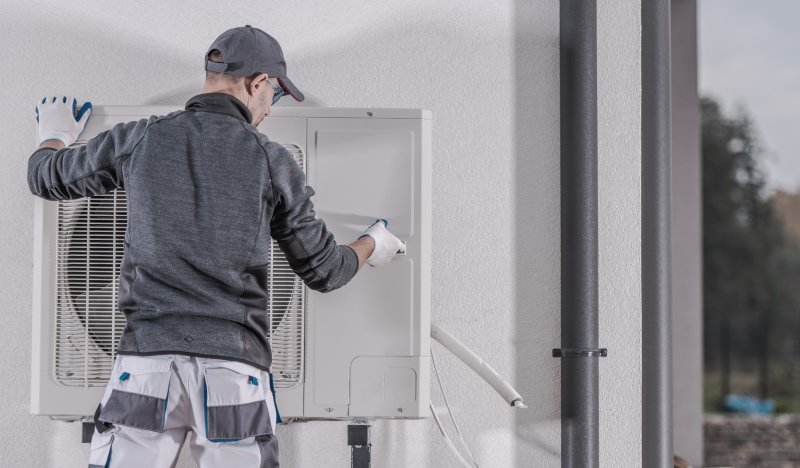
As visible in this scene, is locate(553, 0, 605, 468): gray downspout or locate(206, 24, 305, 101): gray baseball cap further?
locate(553, 0, 605, 468): gray downspout

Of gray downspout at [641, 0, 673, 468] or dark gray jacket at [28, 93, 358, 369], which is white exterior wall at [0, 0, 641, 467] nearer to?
gray downspout at [641, 0, 673, 468]

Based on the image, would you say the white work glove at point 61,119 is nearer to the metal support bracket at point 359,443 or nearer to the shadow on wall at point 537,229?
the metal support bracket at point 359,443

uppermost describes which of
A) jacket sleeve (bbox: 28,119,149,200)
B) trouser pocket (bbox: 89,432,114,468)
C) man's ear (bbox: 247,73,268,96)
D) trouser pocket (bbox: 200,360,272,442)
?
man's ear (bbox: 247,73,268,96)

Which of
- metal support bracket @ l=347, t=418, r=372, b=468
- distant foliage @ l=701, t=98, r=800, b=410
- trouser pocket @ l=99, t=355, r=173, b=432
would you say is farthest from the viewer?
distant foliage @ l=701, t=98, r=800, b=410

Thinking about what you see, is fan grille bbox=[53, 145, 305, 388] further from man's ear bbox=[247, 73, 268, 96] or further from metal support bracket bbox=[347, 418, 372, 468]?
man's ear bbox=[247, 73, 268, 96]

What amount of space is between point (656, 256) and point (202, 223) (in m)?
1.03

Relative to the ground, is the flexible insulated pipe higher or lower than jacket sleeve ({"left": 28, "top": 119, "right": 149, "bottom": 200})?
lower

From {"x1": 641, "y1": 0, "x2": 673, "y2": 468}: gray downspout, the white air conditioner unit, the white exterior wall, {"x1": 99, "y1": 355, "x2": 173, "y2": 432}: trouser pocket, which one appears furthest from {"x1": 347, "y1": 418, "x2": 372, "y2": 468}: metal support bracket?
{"x1": 641, "y1": 0, "x2": 673, "y2": 468}: gray downspout

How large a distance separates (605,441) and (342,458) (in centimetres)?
61

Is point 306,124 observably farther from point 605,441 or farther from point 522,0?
point 605,441

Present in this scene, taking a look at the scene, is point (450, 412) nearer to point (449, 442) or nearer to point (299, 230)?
point (449, 442)

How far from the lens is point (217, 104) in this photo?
4.18 feet

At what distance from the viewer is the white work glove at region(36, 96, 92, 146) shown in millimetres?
1501

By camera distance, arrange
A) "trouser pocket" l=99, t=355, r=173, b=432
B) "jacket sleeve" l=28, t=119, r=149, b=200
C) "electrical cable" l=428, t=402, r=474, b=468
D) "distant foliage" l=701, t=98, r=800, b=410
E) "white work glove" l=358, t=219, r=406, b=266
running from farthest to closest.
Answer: "distant foliage" l=701, t=98, r=800, b=410 < "electrical cable" l=428, t=402, r=474, b=468 < "white work glove" l=358, t=219, r=406, b=266 < "jacket sleeve" l=28, t=119, r=149, b=200 < "trouser pocket" l=99, t=355, r=173, b=432
